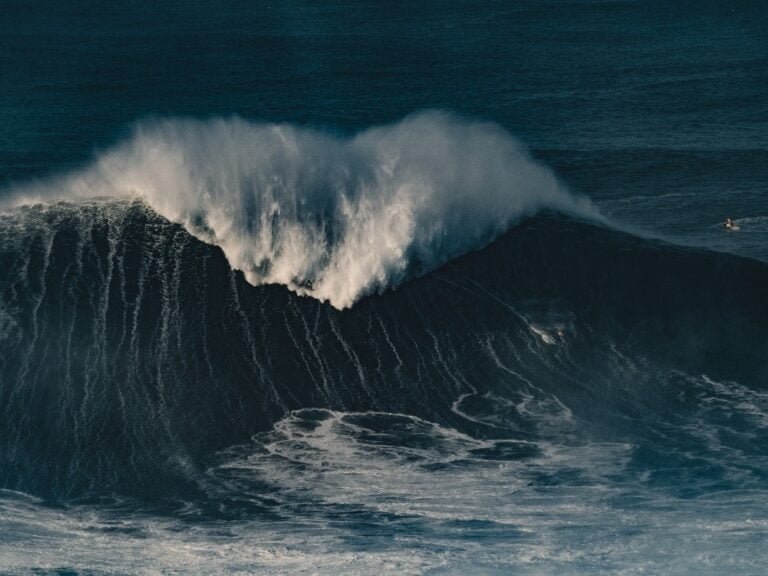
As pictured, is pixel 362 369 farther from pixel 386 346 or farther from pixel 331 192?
pixel 331 192

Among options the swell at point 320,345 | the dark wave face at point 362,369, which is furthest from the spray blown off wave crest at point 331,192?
the swell at point 320,345

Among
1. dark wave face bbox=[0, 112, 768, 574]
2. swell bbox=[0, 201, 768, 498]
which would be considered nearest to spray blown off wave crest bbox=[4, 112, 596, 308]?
dark wave face bbox=[0, 112, 768, 574]

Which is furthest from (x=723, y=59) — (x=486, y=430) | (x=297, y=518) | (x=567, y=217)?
(x=297, y=518)

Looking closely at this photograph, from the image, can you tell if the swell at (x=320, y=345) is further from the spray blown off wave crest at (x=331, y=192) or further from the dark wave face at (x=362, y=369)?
the spray blown off wave crest at (x=331, y=192)

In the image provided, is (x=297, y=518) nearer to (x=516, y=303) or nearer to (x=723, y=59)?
(x=516, y=303)

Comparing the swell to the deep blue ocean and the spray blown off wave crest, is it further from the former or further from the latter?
the spray blown off wave crest
